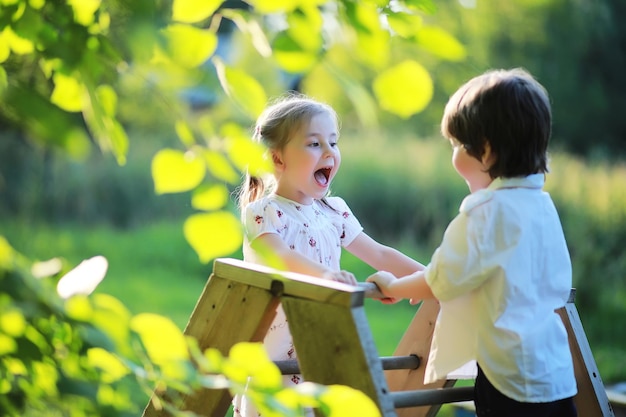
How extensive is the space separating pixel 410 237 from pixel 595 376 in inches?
205

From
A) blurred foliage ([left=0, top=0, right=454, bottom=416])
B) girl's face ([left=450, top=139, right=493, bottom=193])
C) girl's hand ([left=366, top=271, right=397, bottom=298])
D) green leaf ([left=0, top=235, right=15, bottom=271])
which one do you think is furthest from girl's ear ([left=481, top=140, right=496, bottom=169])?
green leaf ([left=0, top=235, right=15, bottom=271])

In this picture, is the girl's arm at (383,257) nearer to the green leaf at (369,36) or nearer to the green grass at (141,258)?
the green leaf at (369,36)

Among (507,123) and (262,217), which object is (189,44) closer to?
(507,123)

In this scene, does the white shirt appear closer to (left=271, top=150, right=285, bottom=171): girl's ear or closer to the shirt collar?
the shirt collar

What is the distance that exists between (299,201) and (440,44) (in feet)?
5.08

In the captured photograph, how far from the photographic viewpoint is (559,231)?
188 cm

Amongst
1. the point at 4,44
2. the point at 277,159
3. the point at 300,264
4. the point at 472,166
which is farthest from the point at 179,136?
the point at 277,159

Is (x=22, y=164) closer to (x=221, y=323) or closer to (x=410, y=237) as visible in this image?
(x=410, y=237)

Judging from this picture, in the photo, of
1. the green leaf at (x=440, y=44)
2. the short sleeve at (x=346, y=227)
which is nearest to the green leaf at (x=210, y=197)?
the green leaf at (x=440, y=44)

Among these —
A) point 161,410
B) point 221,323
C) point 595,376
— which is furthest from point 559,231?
point 161,410

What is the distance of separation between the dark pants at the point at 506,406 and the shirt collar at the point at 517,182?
374mm

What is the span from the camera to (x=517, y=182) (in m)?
1.84

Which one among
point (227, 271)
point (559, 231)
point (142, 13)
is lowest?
point (227, 271)

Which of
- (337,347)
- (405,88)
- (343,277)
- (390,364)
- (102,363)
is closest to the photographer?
(405,88)
